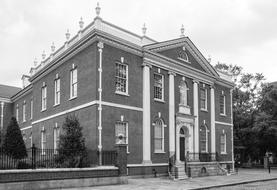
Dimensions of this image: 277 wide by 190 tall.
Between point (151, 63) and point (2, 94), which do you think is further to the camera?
point (2, 94)

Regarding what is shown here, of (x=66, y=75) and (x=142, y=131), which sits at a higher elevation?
(x=66, y=75)

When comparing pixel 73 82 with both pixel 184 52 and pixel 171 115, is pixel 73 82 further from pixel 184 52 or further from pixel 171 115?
pixel 184 52

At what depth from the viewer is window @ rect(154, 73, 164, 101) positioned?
Result: 86.2ft

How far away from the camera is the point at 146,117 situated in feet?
81.6

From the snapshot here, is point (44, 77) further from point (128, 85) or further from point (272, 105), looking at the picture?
point (272, 105)

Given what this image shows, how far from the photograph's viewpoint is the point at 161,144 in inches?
1022

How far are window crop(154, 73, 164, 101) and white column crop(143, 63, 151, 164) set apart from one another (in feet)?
3.60

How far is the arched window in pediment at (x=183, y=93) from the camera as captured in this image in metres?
28.5

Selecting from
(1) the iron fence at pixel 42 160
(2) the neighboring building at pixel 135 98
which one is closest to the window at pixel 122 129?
(2) the neighboring building at pixel 135 98

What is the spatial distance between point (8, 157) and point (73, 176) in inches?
130

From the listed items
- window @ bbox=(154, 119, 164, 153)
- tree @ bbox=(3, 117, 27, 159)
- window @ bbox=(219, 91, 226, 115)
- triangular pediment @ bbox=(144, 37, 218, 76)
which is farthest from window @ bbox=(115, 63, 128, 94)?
window @ bbox=(219, 91, 226, 115)

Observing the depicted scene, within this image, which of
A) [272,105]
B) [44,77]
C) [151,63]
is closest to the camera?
[151,63]

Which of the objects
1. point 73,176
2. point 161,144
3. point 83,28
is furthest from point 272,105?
point 73,176

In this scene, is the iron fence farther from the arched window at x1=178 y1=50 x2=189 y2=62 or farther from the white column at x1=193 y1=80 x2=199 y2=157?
the arched window at x1=178 y1=50 x2=189 y2=62
